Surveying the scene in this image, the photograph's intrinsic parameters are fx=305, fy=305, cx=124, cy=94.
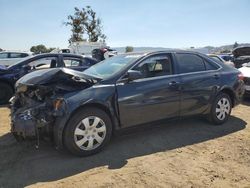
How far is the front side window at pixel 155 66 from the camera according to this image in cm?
528

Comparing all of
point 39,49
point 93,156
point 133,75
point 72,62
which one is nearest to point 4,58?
point 72,62

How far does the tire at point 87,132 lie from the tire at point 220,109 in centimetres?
245

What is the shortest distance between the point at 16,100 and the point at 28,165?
1360 millimetres

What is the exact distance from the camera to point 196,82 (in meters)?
5.80

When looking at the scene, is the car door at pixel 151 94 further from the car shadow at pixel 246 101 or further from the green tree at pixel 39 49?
the green tree at pixel 39 49

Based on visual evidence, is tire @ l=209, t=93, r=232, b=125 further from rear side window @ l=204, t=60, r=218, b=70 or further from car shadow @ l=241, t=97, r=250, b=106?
car shadow @ l=241, t=97, r=250, b=106

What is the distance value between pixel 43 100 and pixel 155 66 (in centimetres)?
203

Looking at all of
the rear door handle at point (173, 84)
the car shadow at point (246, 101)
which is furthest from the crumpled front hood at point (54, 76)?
the car shadow at point (246, 101)

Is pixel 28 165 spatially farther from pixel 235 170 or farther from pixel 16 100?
pixel 235 170

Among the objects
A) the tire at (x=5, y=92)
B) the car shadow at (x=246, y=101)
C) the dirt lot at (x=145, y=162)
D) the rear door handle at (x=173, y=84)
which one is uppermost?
the rear door handle at (x=173, y=84)

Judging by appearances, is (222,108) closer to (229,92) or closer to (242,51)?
(229,92)

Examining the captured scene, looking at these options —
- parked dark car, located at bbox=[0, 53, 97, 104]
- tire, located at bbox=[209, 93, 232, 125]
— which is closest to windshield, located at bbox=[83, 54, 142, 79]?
tire, located at bbox=[209, 93, 232, 125]

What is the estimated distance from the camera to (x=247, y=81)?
347 inches

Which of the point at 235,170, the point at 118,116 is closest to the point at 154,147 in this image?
the point at 118,116
